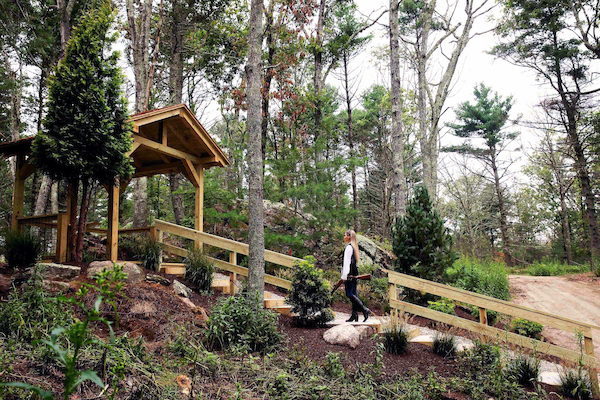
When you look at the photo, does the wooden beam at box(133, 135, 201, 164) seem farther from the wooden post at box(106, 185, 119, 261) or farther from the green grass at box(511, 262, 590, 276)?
the green grass at box(511, 262, 590, 276)

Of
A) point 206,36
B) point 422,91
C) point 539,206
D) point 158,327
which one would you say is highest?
point 206,36

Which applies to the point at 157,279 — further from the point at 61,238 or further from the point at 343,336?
the point at 343,336

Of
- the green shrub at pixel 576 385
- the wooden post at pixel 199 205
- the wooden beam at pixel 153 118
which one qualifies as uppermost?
the wooden beam at pixel 153 118

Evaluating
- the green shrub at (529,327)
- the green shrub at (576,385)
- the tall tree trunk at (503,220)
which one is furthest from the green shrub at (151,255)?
the tall tree trunk at (503,220)

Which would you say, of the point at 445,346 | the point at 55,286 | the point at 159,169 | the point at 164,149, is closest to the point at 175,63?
the point at 159,169

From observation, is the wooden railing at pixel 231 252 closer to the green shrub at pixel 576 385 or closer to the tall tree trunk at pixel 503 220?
the green shrub at pixel 576 385

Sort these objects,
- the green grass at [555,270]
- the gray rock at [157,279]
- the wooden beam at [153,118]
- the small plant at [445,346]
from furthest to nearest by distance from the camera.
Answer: the green grass at [555,270] → the wooden beam at [153,118] → the gray rock at [157,279] → the small plant at [445,346]

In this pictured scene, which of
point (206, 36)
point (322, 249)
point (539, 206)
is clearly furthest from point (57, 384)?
point (539, 206)

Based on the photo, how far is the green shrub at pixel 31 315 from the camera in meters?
3.53

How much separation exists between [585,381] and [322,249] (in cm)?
753

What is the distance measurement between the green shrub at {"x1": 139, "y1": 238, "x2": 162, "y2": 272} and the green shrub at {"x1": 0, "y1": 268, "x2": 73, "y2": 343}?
10.3ft

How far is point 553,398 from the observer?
4.55m

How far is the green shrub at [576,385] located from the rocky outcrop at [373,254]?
6.66 metres

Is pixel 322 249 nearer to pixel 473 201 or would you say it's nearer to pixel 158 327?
pixel 158 327
